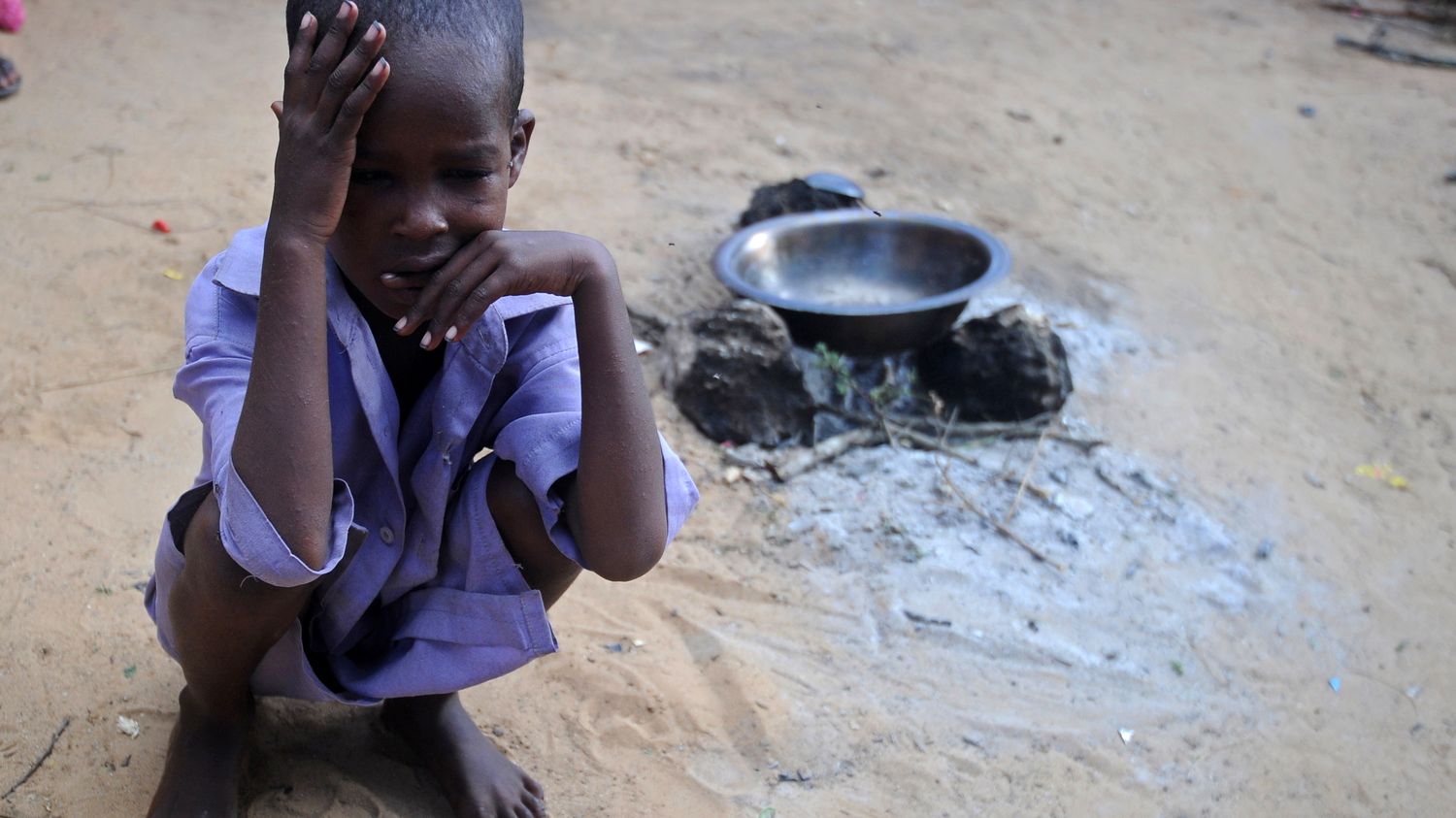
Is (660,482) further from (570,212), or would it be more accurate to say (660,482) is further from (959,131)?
(959,131)

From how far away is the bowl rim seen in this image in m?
3.26

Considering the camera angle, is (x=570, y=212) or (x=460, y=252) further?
(x=570, y=212)

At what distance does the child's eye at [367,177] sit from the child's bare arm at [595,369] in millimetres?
133

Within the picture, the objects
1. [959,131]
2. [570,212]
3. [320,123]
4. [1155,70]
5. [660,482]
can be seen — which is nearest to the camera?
[320,123]

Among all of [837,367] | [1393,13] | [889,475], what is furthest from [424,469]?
[1393,13]

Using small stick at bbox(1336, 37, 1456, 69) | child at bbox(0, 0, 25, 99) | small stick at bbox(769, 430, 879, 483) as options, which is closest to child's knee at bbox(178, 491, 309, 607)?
small stick at bbox(769, 430, 879, 483)

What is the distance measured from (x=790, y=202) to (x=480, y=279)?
2.69m

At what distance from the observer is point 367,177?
1429mm

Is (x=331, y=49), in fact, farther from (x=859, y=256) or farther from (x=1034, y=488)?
(x=859, y=256)

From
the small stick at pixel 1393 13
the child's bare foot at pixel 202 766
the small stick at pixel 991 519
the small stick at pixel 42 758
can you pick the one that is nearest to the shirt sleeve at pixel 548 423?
the child's bare foot at pixel 202 766

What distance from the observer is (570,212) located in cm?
391

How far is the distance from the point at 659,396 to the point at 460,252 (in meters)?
1.78

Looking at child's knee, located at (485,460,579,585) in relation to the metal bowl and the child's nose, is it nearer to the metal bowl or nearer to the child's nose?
the child's nose

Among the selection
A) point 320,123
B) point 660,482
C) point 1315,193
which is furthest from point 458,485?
point 1315,193
